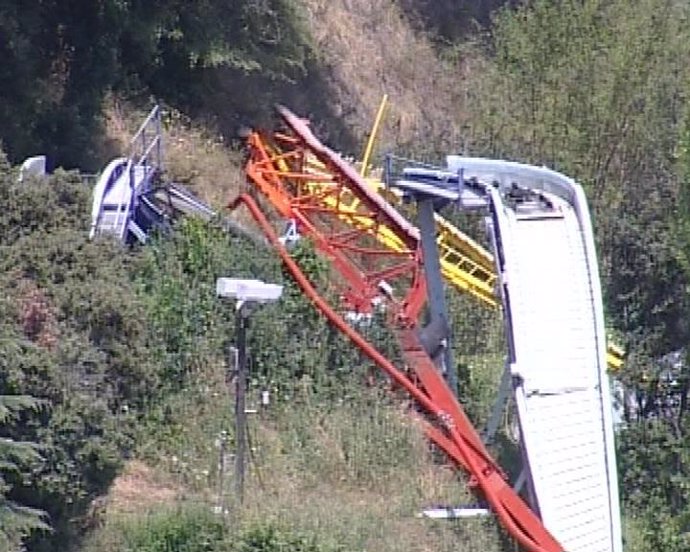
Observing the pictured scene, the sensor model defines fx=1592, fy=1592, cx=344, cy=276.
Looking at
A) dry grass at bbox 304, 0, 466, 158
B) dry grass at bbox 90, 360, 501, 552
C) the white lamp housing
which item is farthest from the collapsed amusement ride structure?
dry grass at bbox 304, 0, 466, 158

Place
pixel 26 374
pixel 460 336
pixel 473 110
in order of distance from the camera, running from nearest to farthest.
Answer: pixel 26 374 → pixel 460 336 → pixel 473 110

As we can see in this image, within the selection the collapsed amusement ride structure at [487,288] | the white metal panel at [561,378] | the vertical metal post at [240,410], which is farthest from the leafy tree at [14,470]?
the white metal panel at [561,378]

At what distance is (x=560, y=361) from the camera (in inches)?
565

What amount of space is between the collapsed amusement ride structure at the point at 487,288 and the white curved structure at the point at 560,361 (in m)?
0.01

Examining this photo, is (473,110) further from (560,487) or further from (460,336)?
(560,487)

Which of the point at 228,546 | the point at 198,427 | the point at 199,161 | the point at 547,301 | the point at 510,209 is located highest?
the point at 199,161

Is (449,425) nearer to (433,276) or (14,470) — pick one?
(433,276)

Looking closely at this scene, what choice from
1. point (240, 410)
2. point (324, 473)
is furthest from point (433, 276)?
point (240, 410)

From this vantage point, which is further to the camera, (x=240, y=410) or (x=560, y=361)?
(x=560, y=361)

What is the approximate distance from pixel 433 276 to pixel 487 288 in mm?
2249

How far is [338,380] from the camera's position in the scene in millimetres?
15539

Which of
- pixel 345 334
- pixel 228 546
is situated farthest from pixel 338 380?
pixel 228 546

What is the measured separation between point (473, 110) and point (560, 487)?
35.5 ft

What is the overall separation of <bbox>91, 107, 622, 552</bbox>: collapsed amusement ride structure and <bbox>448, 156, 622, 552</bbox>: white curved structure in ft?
0.04
